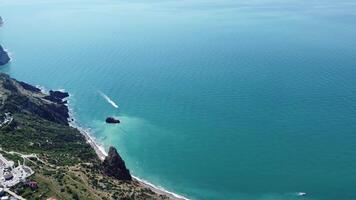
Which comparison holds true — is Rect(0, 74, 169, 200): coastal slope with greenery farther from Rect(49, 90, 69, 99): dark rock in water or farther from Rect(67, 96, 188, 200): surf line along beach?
Rect(49, 90, 69, 99): dark rock in water

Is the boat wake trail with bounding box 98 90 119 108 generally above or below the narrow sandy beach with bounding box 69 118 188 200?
above

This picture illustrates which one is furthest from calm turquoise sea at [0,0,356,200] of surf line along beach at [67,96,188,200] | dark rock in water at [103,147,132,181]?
dark rock in water at [103,147,132,181]

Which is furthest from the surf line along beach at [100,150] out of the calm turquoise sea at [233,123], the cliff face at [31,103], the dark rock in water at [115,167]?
the dark rock in water at [115,167]

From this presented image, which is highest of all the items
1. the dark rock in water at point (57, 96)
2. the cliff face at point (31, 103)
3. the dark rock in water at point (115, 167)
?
the dark rock in water at point (57, 96)

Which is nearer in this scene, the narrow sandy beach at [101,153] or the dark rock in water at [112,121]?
the narrow sandy beach at [101,153]

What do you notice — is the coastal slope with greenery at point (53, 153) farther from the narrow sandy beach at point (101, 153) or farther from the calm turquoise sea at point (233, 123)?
the calm turquoise sea at point (233, 123)

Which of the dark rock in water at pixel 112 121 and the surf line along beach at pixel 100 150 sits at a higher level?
the dark rock in water at pixel 112 121

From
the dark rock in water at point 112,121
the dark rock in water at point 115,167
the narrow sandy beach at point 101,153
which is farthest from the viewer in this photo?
the dark rock in water at point 112,121
